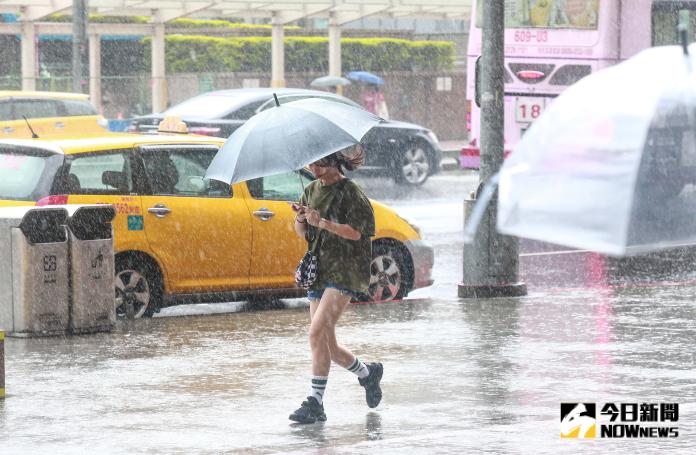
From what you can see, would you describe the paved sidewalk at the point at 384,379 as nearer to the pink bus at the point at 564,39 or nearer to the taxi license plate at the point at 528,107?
the pink bus at the point at 564,39

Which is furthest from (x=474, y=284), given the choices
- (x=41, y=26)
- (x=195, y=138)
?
(x=41, y=26)

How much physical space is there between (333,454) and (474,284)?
618cm

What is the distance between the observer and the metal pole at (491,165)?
13266 millimetres

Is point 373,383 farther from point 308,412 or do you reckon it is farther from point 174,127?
point 174,127

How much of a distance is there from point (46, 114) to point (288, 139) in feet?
59.8

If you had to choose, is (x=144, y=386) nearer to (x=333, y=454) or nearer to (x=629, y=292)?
(x=333, y=454)

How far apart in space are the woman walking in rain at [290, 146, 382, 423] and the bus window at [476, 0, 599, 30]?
10092 mm

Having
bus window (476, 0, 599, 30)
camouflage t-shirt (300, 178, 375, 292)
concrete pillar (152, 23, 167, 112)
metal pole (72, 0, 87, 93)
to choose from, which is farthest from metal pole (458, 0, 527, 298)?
concrete pillar (152, 23, 167, 112)

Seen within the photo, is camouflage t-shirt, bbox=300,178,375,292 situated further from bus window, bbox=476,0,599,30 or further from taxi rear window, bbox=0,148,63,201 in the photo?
bus window, bbox=476,0,599,30

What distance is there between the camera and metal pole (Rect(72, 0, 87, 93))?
105ft

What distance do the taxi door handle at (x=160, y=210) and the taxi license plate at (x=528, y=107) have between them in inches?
313

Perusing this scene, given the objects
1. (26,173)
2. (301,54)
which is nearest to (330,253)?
(26,173)

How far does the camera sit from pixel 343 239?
26.8 feet

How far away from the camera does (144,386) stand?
9.29m
